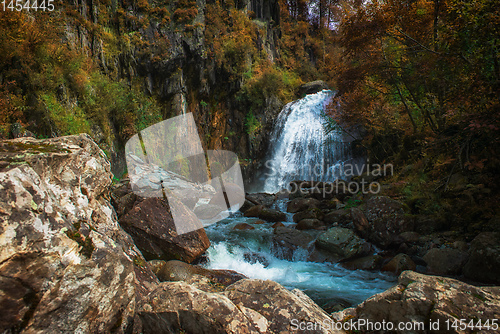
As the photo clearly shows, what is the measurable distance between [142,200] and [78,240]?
151 inches

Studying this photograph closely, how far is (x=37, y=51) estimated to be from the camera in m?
7.56

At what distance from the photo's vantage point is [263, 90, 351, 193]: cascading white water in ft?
48.2

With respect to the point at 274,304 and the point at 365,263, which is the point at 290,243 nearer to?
the point at 365,263

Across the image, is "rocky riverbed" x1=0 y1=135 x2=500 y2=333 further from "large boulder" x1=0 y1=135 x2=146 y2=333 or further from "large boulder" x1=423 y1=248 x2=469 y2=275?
"large boulder" x1=423 y1=248 x2=469 y2=275

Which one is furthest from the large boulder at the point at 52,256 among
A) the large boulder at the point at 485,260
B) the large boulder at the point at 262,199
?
the large boulder at the point at 262,199

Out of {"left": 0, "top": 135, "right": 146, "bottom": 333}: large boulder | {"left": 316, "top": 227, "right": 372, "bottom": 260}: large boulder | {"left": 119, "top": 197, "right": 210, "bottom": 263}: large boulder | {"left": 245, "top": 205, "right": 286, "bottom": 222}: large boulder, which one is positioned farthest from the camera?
{"left": 245, "top": 205, "right": 286, "bottom": 222}: large boulder

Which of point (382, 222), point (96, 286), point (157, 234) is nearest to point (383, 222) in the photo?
point (382, 222)

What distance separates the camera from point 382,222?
6.25 metres

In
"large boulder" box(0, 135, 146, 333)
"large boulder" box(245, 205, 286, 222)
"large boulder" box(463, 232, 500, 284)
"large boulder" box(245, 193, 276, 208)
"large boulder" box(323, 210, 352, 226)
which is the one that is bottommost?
"large boulder" box(245, 193, 276, 208)

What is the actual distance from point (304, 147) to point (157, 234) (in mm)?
12435

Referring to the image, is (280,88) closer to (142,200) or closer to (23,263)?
(142,200)

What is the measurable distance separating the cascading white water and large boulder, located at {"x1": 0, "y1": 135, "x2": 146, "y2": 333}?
13062 mm

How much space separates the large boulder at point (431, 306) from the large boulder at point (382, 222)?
4591 millimetres

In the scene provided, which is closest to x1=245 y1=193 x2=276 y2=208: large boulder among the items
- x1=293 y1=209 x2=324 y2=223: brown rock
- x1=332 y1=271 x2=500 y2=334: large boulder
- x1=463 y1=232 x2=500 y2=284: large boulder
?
x1=293 y1=209 x2=324 y2=223: brown rock
